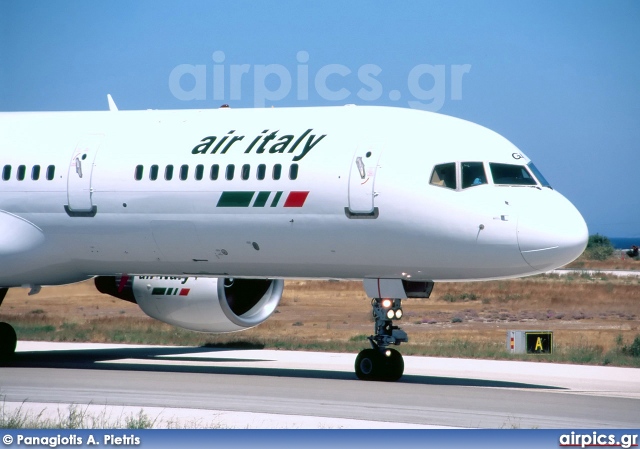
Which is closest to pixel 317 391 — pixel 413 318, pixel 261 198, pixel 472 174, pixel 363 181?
pixel 363 181

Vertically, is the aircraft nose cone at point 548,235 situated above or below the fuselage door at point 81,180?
below

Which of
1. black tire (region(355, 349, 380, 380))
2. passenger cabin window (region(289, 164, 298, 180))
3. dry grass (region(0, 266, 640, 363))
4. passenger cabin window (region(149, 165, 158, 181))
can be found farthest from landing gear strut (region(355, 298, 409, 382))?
dry grass (region(0, 266, 640, 363))

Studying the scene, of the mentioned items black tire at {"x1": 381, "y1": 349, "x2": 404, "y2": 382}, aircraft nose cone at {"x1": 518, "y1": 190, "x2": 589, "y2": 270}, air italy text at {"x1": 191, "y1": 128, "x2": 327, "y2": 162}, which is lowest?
black tire at {"x1": 381, "y1": 349, "x2": 404, "y2": 382}

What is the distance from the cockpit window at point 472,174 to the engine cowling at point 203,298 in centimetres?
662

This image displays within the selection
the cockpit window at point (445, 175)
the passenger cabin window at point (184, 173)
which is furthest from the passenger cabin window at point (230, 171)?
the cockpit window at point (445, 175)

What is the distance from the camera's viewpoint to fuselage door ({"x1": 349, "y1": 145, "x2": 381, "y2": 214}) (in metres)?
20.6

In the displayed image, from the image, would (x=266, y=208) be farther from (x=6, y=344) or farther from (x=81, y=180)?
(x=6, y=344)

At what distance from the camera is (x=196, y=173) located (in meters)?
22.4

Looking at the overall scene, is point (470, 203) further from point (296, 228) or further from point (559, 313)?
point (559, 313)

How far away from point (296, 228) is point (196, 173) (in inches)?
97.4

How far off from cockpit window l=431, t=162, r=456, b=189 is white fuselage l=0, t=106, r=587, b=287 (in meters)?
0.13

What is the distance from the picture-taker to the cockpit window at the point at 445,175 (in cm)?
2031

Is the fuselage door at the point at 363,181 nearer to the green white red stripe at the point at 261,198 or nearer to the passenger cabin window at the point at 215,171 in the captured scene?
the green white red stripe at the point at 261,198

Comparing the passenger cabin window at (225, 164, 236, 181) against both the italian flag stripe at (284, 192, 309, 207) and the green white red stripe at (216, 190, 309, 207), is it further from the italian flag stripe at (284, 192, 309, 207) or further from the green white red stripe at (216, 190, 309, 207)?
the italian flag stripe at (284, 192, 309, 207)
